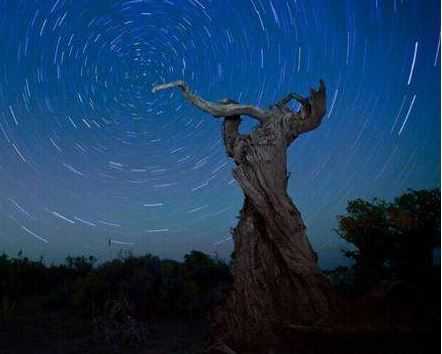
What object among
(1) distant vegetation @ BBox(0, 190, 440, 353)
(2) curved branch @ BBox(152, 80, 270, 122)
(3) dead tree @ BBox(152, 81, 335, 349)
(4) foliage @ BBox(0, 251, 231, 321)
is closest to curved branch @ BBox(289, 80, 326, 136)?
(3) dead tree @ BBox(152, 81, 335, 349)

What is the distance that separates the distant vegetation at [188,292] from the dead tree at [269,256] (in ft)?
2.28

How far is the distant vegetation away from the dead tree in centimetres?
70

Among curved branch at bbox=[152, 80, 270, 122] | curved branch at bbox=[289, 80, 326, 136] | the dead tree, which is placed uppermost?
curved branch at bbox=[152, 80, 270, 122]

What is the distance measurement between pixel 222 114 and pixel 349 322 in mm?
3791

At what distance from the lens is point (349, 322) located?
6863 millimetres

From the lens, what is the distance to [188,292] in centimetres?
1180

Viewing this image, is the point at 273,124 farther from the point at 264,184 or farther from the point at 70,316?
the point at 70,316

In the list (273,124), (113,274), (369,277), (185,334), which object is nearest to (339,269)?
(369,277)

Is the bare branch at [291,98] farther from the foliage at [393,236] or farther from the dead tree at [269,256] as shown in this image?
the foliage at [393,236]

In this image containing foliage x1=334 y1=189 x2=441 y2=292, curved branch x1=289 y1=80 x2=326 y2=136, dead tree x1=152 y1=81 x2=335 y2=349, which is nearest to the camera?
dead tree x1=152 y1=81 x2=335 y2=349

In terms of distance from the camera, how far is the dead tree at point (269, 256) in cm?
737

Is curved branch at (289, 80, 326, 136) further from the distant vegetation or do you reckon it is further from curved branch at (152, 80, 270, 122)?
the distant vegetation

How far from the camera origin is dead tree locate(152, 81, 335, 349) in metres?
7.37

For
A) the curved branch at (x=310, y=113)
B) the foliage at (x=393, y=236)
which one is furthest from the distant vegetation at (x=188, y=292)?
→ the curved branch at (x=310, y=113)
